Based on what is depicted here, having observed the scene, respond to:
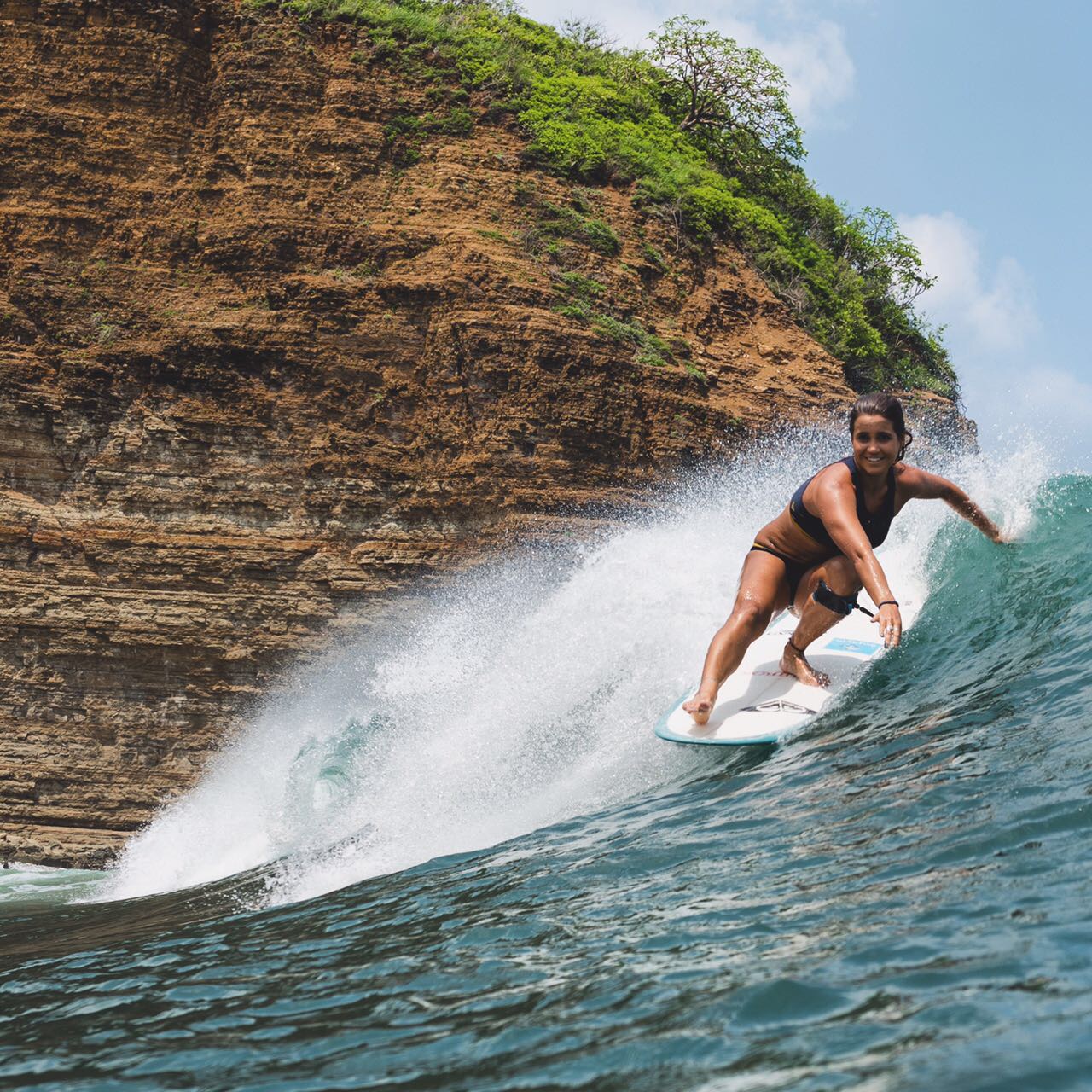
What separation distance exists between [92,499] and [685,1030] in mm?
11181

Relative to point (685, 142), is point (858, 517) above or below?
below

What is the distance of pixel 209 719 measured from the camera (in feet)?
38.5

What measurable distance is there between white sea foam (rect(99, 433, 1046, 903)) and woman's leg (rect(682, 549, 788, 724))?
0.35 m

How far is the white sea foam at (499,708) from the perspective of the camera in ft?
20.2

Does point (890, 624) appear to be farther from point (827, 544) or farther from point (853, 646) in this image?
point (853, 646)

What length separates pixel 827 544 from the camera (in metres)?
5.70

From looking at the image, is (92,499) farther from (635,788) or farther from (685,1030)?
(685,1030)

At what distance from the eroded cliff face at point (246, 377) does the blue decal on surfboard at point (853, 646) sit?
5693 millimetres

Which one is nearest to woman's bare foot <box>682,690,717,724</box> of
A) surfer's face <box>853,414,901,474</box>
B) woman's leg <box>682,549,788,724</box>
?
woman's leg <box>682,549,788,724</box>

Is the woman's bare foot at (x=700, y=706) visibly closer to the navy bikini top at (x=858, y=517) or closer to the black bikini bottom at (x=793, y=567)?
the black bikini bottom at (x=793, y=567)

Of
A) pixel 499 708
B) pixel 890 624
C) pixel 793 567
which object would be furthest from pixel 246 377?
pixel 890 624

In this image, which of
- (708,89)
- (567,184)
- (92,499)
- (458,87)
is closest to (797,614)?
(92,499)

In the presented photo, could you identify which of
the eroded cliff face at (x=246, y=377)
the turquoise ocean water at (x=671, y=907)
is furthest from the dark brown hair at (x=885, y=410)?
the eroded cliff face at (x=246, y=377)

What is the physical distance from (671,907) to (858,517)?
110 inches
